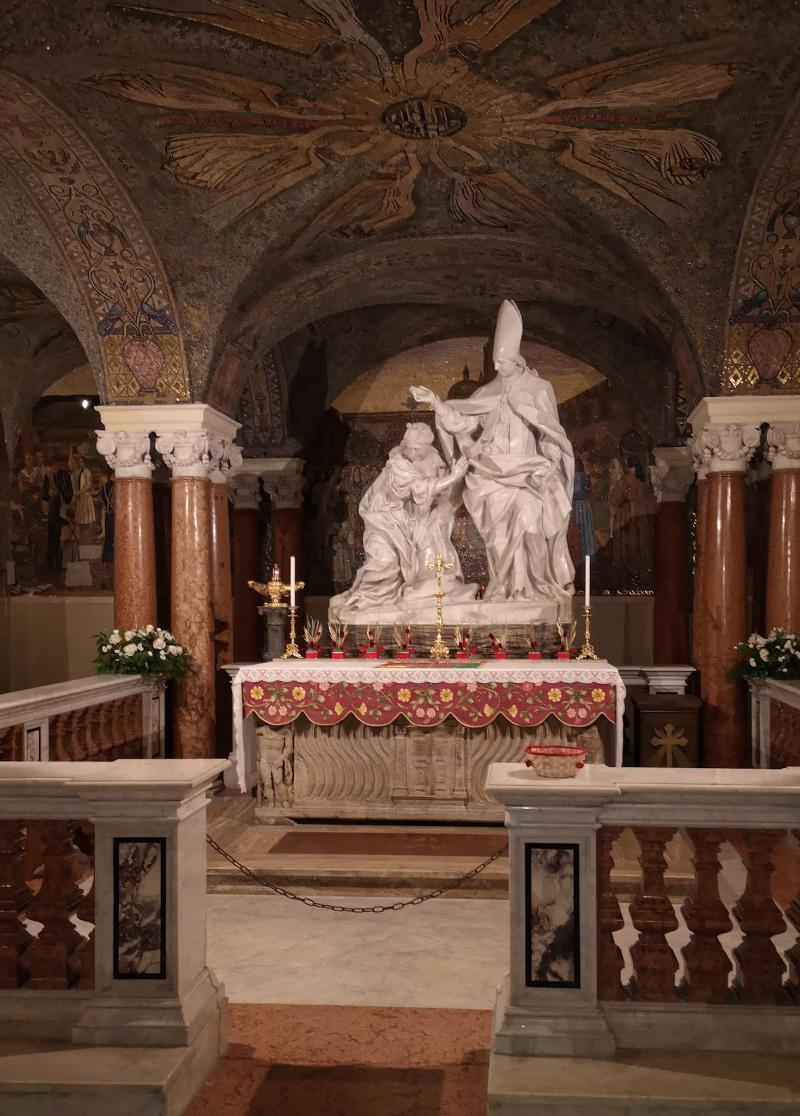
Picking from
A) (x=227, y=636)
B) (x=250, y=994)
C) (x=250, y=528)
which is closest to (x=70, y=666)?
(x=250, y=528)

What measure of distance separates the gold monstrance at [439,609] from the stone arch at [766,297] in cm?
327

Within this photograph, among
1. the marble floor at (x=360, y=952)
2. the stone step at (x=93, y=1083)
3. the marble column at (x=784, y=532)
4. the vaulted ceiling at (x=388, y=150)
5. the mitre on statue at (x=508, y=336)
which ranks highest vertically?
the vaulted ceiling at (x=388, y=150)

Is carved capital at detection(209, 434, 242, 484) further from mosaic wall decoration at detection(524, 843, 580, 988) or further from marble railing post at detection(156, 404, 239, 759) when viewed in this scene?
mosaic wall decoration at detection(524, 843, 580, 988)

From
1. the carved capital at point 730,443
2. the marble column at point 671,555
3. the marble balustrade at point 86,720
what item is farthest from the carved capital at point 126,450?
the marble column at point 671,555

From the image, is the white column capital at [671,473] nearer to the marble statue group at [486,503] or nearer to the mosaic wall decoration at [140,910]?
the marble statue group at [486,503]

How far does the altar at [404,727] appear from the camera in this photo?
788cm

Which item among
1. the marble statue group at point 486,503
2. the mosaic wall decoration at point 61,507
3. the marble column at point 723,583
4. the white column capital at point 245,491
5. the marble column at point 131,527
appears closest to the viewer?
the marble statue group at point 486,503

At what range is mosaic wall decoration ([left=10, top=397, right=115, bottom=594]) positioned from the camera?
50.5 feet

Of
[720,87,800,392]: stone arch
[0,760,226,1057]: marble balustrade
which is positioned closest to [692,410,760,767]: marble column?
[720,87,800,392]: stone arch

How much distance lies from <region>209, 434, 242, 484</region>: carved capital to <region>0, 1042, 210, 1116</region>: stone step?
7.97 meters

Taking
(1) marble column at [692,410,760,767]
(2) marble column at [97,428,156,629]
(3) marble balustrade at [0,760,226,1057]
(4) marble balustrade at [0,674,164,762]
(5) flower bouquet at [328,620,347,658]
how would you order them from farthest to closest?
(2) marble column at [97,428,156,629] < (1) marble column at [692,410,760,767] < (5) flower bouquet at [328,620,347,658] < (4) marble balustrade at [0,674,164,762] < (3) marble balustrade at [0,760,226,1057]

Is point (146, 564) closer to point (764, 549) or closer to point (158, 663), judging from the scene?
point (158, 663)

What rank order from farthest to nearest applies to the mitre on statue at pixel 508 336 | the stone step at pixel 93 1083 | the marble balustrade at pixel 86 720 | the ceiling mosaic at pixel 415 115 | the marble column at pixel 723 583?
the mitre on statue at pixel 508 336 → the marble column at pixel 723 583 → the ceiling mosaic at pixel 415 115 → the marble balustrade at pixel 86 720 → the stone step at pixel 93 1083

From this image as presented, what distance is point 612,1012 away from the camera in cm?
366
